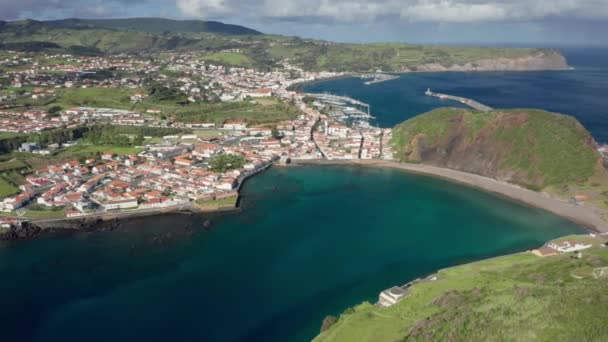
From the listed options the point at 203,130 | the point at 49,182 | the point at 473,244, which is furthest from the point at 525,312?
the point at 203,130

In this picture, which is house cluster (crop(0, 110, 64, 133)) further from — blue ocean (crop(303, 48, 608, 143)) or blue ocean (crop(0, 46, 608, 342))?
blue ocean (crop(303, 48, 608, 143))

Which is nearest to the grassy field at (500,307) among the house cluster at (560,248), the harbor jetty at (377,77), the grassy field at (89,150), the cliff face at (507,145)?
the house cluster at (560,248)

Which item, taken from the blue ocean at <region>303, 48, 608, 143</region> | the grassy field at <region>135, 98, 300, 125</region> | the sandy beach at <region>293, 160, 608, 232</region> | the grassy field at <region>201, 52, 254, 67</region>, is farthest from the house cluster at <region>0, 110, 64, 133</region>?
the grassy field at <region>201, 52, 254, 67</region>

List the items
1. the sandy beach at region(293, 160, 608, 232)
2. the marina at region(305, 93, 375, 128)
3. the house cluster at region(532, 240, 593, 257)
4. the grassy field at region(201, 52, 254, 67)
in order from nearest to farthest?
the house cluster at region(532, 240, 593, 257) < the sandy beach at region(293, 160, 608, 232) < the marina at region(305, 93, 375, 128) < the grassy field at region(201, 52, 254, 67)

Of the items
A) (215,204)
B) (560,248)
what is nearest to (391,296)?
(560,248)

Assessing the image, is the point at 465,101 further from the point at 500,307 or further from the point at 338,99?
the point at 500,307

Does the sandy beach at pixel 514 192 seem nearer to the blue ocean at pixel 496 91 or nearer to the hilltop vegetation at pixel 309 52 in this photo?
the blue ocean at pixel 496 91
